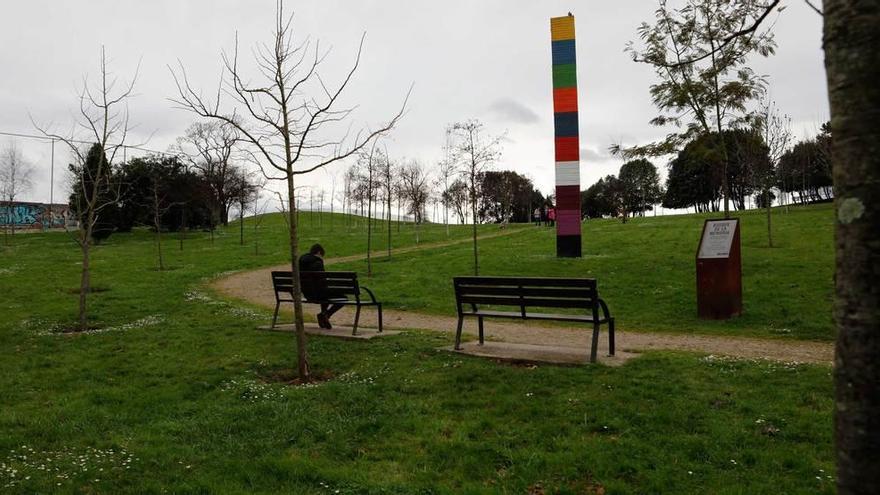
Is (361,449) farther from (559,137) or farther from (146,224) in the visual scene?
(146,224)

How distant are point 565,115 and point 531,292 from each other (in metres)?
18.5

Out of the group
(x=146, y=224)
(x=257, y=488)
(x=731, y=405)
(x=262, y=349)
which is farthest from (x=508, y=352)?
(x=146, y=224)

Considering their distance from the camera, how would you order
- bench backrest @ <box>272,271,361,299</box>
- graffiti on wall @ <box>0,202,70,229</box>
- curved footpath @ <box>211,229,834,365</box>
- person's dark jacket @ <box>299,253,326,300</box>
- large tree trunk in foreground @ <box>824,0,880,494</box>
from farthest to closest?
graffiti on wall @ <box>0,202,70,229</box>, person's dark jacket @ <box>299,253,326,300</box>, bench backrest @ <box>272,271,361,299</box>, curved footpath @ <box>211,229,834,365</box>, large tree trunk in foreground @ <box>824,0,880,494</box>

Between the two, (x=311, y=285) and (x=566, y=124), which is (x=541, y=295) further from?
(x=566, y=124)

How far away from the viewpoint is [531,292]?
329 inches

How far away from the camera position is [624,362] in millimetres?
7617

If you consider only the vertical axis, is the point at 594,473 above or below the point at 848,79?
below

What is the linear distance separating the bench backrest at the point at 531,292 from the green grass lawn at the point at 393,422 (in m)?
0.96

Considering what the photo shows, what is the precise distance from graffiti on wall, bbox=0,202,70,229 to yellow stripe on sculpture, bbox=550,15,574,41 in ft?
154

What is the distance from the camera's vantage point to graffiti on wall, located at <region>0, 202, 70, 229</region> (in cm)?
5497

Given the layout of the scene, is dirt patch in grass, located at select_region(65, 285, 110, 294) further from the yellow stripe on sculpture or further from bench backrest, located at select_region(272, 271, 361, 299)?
the yellow stripe on sculpture

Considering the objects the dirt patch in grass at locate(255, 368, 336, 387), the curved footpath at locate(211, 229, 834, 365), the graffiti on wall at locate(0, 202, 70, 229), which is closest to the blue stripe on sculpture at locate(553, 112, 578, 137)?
the curved footpath at locate(211, 229, 834, 365)

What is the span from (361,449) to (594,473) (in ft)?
6.11

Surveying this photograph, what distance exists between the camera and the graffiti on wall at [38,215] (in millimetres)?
54969
